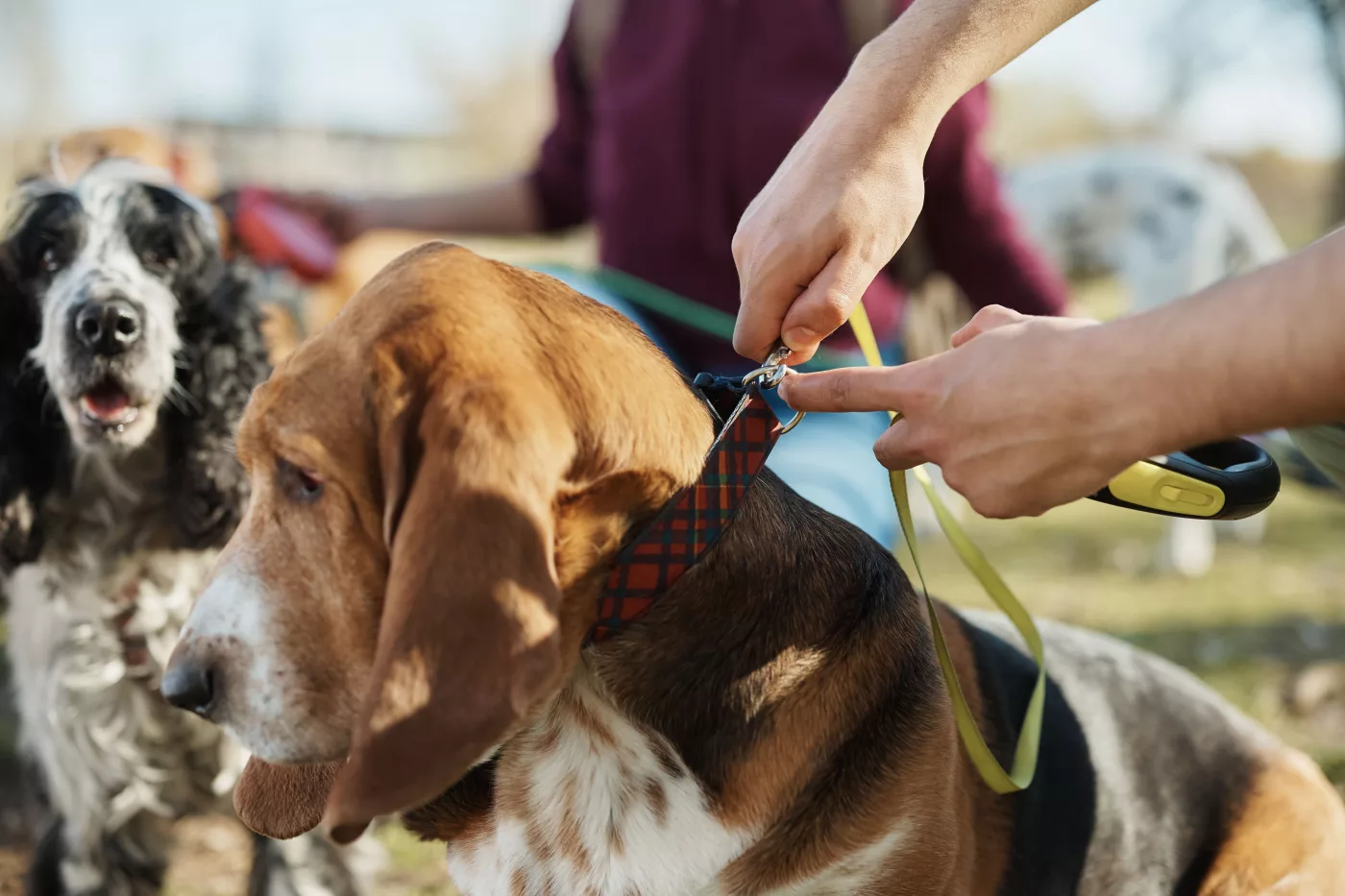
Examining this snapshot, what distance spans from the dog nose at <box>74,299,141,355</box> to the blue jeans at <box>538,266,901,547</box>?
1.05 m

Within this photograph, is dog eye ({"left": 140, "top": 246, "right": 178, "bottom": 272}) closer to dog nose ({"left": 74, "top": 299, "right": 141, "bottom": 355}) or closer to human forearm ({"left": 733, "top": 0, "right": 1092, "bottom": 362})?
dog nose ({"left": 74, "top": 299, "right": 141, "bottom": 355})

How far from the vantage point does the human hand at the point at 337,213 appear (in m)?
4.38

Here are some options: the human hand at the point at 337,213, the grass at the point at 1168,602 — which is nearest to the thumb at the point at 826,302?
the grass at the point at 1168,602

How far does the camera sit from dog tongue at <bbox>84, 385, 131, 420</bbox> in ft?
10.00

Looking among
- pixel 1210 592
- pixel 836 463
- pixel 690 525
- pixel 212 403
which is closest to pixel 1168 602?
pixel 1210 592

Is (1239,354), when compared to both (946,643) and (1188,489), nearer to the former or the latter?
(1188,489)

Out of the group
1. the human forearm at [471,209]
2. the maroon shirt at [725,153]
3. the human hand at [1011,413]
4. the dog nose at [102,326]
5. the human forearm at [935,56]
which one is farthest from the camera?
the human forearm at [471,209]

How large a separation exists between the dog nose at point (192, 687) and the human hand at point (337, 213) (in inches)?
116

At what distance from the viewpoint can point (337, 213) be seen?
441 centimetres

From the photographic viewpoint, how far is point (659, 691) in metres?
1.82

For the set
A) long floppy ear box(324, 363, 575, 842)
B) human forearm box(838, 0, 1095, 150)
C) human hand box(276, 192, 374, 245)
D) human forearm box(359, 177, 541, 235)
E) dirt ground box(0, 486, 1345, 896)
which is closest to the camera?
long floppy ear box(324, 363, 575, 842)

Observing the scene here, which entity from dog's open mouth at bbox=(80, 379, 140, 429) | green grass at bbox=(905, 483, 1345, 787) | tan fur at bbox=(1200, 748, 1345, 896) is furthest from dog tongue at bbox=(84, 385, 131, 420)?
green grass at bbox=(905, 483, 1345, 787)

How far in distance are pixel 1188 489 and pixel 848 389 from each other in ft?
1.68

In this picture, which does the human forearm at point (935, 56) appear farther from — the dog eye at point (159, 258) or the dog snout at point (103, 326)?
the dog eye at point (159, 258)
